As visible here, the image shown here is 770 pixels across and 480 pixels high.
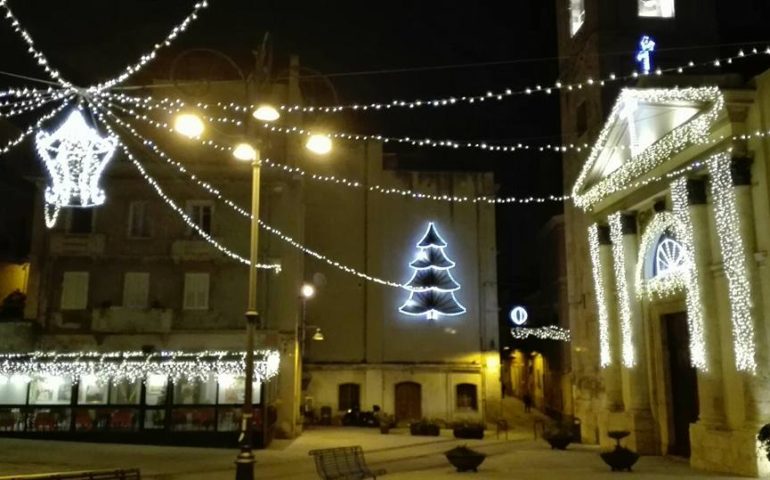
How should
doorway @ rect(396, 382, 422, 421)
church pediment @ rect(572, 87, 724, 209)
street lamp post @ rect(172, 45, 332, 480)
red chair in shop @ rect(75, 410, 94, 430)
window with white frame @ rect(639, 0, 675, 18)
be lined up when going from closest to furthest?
1. street lamp post @ rect(172, 45, 332, 480)
2. church pediment @ rect(572, 87, 724, 209)
3. red chair in shop @ rect(75, 410, 94, 430)
4. window with white frame @ rect(639, 0, 675, 18)
5. doorway @ rect(396, 382, 422, 421)

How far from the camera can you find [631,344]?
22453mm

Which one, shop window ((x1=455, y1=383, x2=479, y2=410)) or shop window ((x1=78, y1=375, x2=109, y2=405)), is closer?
shop window ((x1=78, y1=375, x2=109, y2=405))

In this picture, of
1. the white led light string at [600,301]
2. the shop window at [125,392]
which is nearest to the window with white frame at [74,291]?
the shop window at [125,392]

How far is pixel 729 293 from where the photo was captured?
56.2ft

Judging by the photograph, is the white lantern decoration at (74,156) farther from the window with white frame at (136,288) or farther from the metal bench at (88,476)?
the window with white frame at (136,288)

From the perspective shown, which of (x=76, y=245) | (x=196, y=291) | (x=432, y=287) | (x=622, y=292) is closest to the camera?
(x=622, y=292)

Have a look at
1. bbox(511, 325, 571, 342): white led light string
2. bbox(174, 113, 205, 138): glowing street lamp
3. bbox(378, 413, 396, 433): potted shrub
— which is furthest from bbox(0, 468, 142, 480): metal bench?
bbox(511, 325, 571, 342): white led light string

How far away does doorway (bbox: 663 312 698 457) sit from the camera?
67.8ft

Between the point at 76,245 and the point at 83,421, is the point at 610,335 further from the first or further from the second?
the point at 76,245

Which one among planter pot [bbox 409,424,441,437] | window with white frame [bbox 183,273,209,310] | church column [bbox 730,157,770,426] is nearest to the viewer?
church column [bbox 730,157,770,426]

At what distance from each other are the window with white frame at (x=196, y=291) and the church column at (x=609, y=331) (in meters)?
14.8

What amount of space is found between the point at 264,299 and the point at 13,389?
9.50 m

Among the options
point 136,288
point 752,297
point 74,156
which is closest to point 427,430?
point 136,288

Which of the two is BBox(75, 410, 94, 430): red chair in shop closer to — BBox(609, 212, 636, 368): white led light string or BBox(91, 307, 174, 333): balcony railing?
BBox(91, 307, 174, 333): balcony railing
